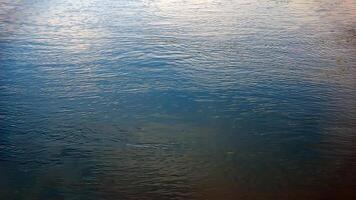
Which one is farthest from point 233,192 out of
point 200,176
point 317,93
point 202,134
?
point 317,93

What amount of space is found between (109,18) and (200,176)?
4.43 metres

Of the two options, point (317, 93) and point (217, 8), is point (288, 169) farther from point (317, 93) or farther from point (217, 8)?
point (217, 8)

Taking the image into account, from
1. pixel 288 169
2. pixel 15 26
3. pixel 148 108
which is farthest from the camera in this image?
pixel 15 26

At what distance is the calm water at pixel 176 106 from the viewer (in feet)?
11.6

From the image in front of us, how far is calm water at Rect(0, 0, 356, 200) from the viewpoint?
3533 millimetres

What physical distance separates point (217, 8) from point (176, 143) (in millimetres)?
4570

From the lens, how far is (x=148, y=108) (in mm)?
4566

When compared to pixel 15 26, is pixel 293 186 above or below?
below

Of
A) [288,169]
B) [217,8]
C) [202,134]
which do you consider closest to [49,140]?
[202,134]

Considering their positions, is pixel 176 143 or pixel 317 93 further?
pixel 317 93

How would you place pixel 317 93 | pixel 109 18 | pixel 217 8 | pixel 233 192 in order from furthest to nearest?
pixel 217 8, pixel 109 18, pixel 317 93, pixel 233 192

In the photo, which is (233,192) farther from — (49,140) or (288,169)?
(49,140)

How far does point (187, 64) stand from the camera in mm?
5625

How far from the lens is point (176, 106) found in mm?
4609
